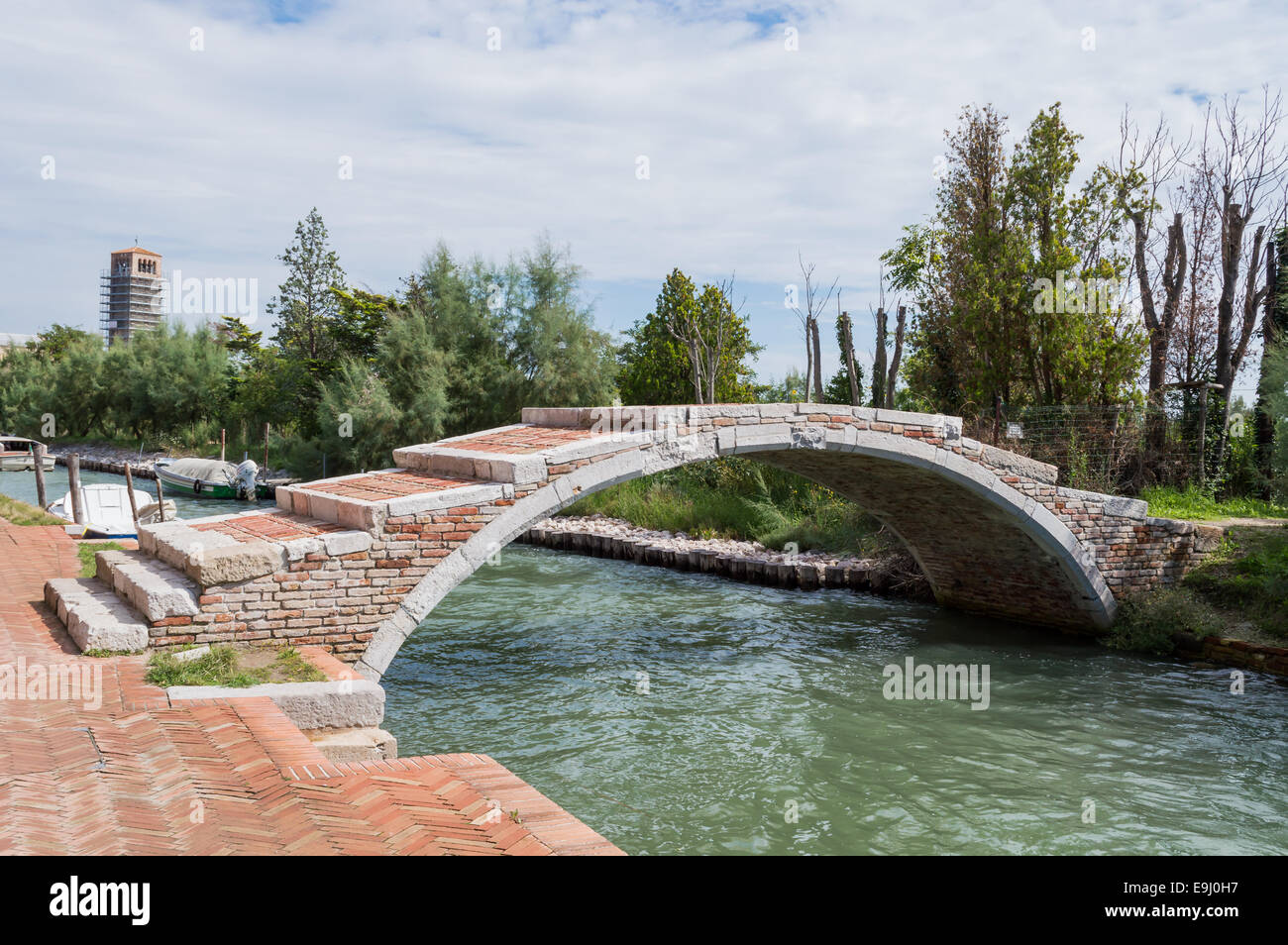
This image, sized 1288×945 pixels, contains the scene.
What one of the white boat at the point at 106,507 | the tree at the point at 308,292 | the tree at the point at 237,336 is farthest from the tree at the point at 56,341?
the white boat at the point at 106,507

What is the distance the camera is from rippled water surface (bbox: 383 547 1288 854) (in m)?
5.93

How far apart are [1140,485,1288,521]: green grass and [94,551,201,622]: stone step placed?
11.0m

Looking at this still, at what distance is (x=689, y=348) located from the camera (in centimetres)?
2086

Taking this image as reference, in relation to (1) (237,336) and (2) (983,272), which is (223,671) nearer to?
(2) (983,272)

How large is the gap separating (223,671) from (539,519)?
2859 millimetres

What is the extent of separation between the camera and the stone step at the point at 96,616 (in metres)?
5.54

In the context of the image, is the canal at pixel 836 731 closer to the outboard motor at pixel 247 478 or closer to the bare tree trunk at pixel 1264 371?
the bare tree trunk at pixel 1264 371

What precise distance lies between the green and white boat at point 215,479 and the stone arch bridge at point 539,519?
17832mm

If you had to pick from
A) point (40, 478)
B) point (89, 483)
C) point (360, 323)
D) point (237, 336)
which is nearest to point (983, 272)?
point (40, 478)

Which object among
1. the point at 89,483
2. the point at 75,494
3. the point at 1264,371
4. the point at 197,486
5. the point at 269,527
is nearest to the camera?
the point at 269,527

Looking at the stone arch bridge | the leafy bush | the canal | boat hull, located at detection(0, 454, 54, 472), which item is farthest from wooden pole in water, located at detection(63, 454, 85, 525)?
boat hull, located at detection(0, 454, 54, 472)
